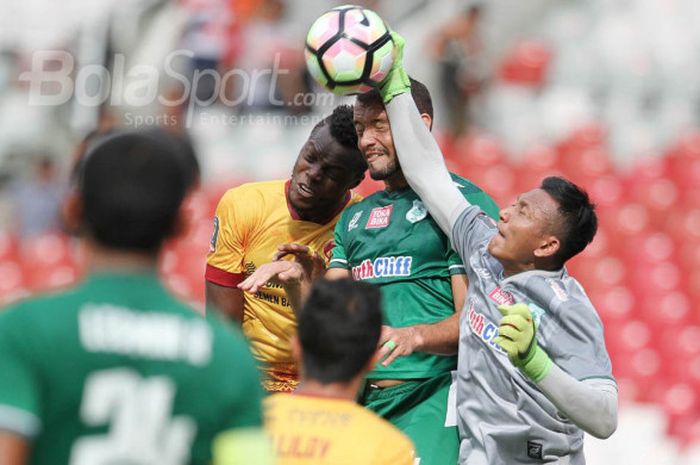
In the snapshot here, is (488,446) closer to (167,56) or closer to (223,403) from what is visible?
(223,403)

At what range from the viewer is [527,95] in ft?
47.2

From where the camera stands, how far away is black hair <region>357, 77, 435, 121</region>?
4727 millimetres

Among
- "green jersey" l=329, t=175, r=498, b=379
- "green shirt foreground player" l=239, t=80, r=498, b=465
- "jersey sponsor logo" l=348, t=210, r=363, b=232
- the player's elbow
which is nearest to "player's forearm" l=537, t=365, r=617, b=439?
the player's elbow

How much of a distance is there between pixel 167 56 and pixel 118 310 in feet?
33.2

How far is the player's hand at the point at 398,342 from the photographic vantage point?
4102mm

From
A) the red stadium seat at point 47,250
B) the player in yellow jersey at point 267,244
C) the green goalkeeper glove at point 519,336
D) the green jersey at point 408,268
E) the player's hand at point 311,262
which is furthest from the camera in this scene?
the red stadium seat at point 47,250

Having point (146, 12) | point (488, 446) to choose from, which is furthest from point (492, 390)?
point (146, 12)

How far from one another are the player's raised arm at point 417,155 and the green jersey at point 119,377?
2338 millimetres

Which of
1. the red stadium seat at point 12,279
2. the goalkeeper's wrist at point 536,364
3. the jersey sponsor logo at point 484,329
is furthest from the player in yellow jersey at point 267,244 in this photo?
the red stadium seat at point 12,279

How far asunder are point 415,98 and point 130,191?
2.70 metres

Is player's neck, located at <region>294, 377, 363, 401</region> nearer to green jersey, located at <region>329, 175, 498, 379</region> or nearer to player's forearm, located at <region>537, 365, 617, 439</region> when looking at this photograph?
player's forearm, located at <region>537, 365, 617, 439</region>

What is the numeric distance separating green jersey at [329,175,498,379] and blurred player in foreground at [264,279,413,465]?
5.35ft

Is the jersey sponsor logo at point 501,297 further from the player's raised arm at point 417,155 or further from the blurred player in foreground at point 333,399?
the blurred player in foreground at point 333,399

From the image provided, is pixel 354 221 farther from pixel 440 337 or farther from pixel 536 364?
pixel 536 364
